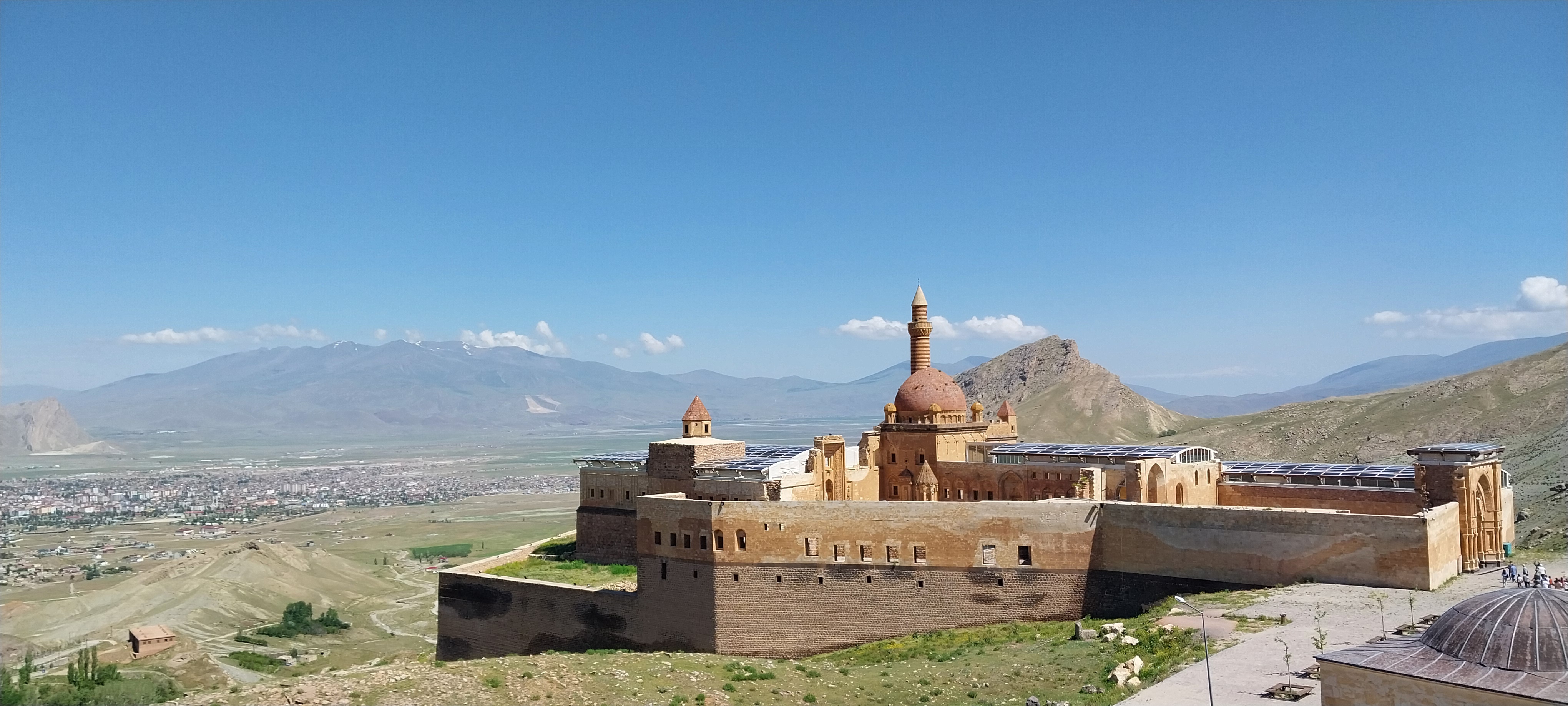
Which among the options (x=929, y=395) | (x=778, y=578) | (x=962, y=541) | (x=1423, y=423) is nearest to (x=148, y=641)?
(x=778, y=578)

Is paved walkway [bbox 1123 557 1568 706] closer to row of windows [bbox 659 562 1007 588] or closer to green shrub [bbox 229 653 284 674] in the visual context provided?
row of windows [bbox 659 562 1007 588]

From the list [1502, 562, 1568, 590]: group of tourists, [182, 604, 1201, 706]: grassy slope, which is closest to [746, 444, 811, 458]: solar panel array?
[182, 604, 1201, 706]: grassy slope

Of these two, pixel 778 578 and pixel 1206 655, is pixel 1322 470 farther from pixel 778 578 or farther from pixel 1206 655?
pixel 1206 655

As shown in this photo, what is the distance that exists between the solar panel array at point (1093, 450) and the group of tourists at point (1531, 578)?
10811 mm

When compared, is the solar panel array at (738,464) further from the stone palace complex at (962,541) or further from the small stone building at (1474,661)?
the small stone building at (1474,661)

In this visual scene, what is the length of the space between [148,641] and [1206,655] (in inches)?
2263

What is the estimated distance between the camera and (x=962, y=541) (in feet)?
104

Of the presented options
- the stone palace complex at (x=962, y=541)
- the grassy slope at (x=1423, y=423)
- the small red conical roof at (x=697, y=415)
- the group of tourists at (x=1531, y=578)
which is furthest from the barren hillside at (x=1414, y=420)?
the small red conical roof at (x=697, y=415)

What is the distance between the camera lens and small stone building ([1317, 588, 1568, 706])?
14.0 metres

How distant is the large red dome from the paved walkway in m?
16.1

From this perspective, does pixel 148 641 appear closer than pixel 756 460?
No

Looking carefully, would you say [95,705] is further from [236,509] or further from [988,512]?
[236,509]

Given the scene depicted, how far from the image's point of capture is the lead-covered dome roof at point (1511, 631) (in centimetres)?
1427

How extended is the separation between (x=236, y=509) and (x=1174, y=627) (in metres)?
169
